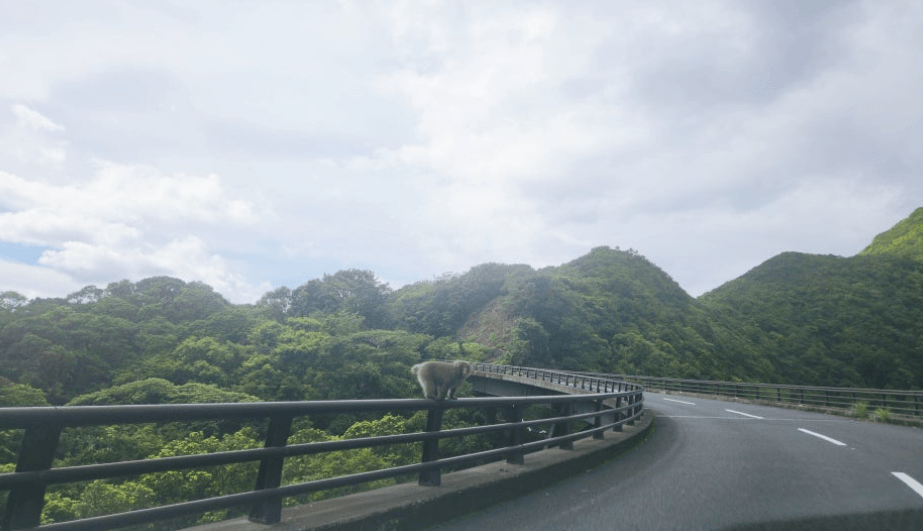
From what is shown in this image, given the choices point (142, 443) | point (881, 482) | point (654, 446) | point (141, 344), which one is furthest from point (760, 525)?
point (141, 344)

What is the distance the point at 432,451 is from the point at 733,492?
4064 mm

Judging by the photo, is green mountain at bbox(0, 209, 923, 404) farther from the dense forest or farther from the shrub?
the shrub

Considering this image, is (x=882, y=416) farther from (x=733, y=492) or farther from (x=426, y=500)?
(x=426, y=500)

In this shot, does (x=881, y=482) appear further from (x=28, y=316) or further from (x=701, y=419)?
(x=28, y=316)

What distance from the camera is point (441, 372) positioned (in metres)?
5.88

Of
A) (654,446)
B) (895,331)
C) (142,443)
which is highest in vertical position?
(895,331)

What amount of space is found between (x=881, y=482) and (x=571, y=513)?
17.5 ft

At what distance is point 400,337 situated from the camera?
189 ft

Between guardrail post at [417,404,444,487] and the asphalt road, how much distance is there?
534 millimetres

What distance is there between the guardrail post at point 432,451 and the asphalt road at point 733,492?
534 millimetres

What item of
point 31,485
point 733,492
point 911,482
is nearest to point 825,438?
point 911,482

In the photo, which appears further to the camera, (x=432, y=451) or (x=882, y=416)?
(x=882, y=416)

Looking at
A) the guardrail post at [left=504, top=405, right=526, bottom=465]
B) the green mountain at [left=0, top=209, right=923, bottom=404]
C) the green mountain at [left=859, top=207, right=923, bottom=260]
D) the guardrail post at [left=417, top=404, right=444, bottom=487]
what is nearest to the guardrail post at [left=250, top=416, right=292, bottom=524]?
the guardrail post at [left=417, top=404, right=444, bottom=487]

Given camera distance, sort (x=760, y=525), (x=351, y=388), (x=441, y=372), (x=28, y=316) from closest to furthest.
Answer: (x=760, y=525) → (x=441, y=372) → (x=28, y=316) → (x=351, y=388)
